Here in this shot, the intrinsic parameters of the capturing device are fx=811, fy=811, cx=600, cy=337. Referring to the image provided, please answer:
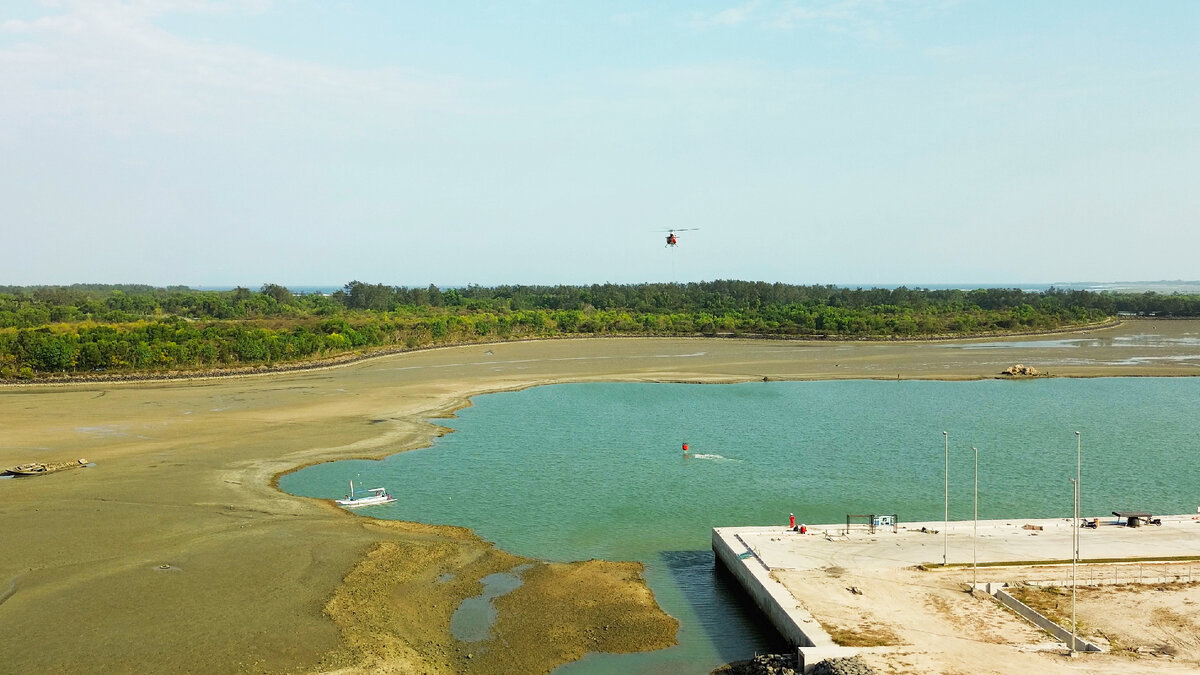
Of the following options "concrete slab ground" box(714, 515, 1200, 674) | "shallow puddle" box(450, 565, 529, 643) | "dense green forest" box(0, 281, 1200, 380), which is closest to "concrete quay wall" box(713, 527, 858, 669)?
"concrete slab ground" box(714, 515, 1200, 674)

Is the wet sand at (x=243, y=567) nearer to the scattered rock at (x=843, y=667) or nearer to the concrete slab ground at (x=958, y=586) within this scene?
the concrete slab ground at (x=958, y=586)

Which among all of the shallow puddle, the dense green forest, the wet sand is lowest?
→ the shallow puddle

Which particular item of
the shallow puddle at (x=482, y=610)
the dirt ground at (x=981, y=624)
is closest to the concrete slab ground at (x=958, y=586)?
the dirt ground at (x=981, y=624)

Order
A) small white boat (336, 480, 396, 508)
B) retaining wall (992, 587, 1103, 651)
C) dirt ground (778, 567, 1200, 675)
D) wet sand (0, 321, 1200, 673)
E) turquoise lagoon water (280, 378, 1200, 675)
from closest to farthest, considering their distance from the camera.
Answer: dirt ground (778, 567, 1200, 675), retaining wall (992, 587, 1103, 651), wet sand (0, 321, 1200, 673), turquoise lagoon water (280, 378, 1200, 675), small white boat (336, 480, 396, 508)

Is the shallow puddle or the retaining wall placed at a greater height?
the retaining wall

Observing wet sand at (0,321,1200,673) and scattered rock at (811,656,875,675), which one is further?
wet sand at (0,321,1200,673)

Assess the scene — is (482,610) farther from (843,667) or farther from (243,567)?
(843,667)

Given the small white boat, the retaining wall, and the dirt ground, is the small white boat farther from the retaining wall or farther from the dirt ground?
the retaining wall

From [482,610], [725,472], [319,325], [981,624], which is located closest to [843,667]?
[981,624]
